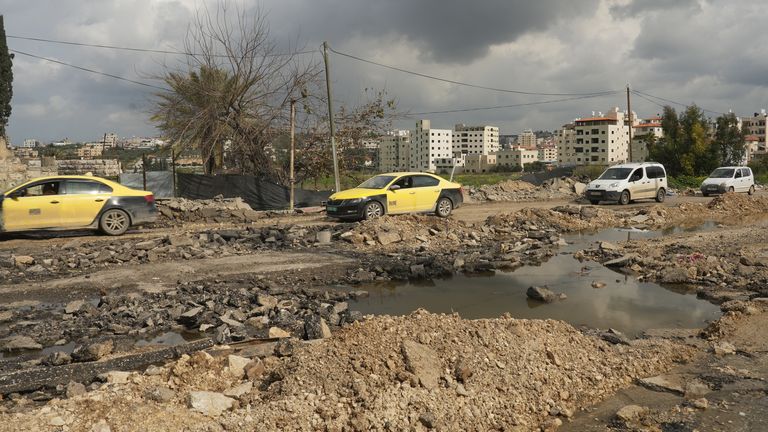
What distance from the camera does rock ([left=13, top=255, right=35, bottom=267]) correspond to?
10.6 metres

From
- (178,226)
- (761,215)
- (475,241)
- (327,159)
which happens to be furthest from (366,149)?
(761,215)

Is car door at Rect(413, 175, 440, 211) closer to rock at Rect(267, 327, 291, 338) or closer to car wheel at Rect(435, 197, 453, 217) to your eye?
car wheel at Rect(435, 197, 453, 217)

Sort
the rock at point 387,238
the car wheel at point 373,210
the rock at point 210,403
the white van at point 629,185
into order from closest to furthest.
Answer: the rock at point 210,403 < the rock at point 387,238 < the car wheel at point 373,210 < the white van at point 629,185

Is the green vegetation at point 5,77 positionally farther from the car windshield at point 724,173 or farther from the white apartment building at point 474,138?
the white apartment building at point 474,138

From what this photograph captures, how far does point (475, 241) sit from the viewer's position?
46.8 feet

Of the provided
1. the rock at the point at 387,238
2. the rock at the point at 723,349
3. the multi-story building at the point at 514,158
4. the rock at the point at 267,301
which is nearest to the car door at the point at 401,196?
the rock at the point at 387,238

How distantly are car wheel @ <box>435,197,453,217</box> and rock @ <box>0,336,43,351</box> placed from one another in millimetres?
12748

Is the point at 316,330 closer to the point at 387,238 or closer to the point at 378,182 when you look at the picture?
the point at 387,238

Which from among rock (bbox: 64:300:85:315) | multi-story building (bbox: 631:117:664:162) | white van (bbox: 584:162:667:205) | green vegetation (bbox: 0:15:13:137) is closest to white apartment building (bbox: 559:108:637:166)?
multi-story building (bbox: 631:117:664:162)

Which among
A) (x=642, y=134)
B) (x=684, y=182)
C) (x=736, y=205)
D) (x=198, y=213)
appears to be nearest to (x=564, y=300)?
(x=198, y=213)

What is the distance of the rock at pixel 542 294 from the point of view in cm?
877

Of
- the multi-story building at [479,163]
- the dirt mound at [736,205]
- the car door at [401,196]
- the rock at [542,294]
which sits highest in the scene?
the multi-story building at [479,163]

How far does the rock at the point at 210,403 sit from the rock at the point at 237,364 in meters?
0.49

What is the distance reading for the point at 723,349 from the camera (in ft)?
19.9
